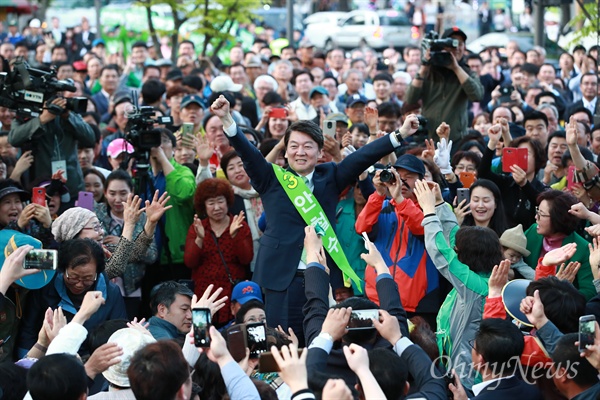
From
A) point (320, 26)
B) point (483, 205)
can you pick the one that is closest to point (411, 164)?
point (483, 205)

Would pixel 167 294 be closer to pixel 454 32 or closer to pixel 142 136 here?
pixel 142 136

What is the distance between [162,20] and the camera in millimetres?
28391

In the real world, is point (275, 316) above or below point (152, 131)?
below

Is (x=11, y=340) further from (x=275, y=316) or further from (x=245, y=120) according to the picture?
(x=245, y=120)

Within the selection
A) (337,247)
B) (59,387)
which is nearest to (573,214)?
(337,247)

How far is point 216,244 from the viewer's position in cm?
783

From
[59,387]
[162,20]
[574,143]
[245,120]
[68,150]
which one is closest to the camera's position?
[59,387]

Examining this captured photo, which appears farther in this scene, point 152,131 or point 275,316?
point 152,131

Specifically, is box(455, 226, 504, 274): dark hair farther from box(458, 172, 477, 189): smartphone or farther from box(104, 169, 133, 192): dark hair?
box(104, 169, 133, 192): dark hair

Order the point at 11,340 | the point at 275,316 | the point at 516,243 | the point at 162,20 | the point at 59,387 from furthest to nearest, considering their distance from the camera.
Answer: the point at 162,20, the point at 516,243, the point at 275,316, the point at 11,340, the point at 59,387

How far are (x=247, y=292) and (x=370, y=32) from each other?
26022mm

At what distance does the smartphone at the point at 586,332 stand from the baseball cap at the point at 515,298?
1018 mm

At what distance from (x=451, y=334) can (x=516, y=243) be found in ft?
3.74

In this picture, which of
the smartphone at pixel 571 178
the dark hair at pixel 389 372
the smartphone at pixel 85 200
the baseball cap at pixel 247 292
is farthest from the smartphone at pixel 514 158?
the dark hair at pixel 389 372
